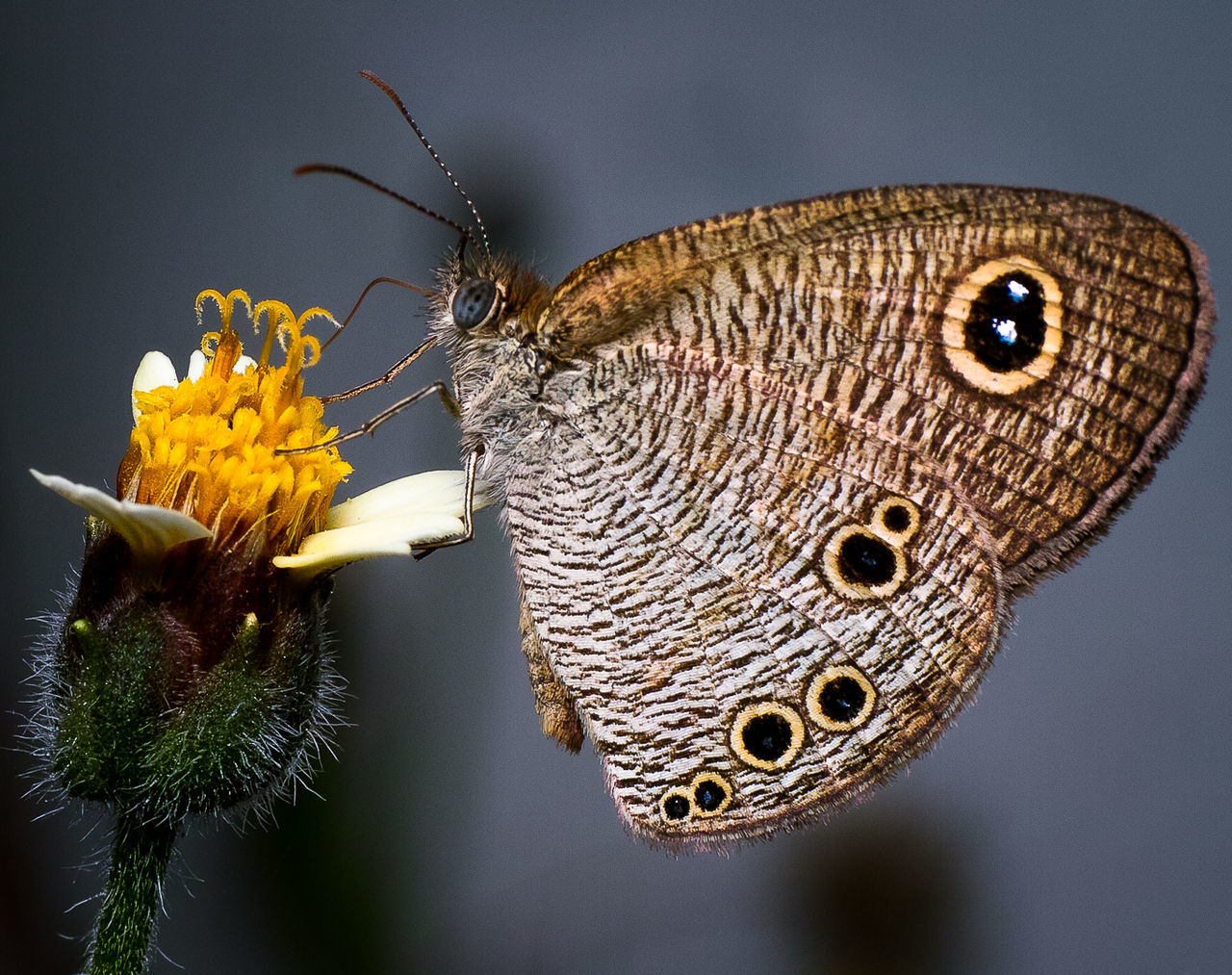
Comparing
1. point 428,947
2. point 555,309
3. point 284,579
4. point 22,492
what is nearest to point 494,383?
point 555,309

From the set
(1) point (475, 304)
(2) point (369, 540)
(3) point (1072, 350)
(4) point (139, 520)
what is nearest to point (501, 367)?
(1) point (475, 304)

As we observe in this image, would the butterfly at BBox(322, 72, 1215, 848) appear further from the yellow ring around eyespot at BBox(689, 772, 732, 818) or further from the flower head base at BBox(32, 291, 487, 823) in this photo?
the flower head base at BBox(32, 291, 487, 823)

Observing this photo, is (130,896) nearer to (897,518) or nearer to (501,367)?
(501,367)

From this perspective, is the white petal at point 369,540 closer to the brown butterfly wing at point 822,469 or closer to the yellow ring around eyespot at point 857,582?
the brown butterfly wing at point 822,469

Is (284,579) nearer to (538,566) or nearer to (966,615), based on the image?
(538,566)

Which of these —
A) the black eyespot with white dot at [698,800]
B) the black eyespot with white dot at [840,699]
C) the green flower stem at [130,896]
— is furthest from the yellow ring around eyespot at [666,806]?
the green flower stem at [130,896]

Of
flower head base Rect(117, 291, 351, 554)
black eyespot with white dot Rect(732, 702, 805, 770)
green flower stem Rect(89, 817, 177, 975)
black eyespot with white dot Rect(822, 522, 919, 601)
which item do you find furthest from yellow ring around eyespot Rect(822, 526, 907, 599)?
green flower stem Rect(89, 817, 177, 975)
